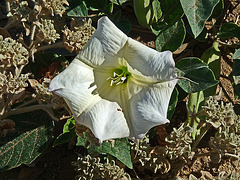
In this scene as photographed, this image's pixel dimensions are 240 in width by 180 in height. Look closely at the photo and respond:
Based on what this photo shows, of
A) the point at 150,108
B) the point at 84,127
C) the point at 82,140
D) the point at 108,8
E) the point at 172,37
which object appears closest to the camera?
the point at 150,108

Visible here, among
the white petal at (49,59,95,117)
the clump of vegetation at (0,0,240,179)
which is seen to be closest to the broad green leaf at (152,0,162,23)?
the clump of vegetation at (0,0,240,179)

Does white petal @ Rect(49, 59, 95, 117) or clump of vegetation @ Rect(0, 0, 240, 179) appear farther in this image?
clump of vegetation @ Rect(0, 0, 240, 179)

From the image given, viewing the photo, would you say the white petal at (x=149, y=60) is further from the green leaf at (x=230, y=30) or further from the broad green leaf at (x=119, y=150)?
the green leaf at (x=230, y=30)

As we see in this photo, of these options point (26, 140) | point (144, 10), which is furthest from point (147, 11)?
point (26, 140)

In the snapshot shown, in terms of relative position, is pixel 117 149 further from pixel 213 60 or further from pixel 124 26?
pixel 213 60

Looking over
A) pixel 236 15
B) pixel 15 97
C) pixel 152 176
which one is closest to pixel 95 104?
pixel 15 97

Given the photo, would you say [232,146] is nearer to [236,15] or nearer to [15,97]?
[15,97]

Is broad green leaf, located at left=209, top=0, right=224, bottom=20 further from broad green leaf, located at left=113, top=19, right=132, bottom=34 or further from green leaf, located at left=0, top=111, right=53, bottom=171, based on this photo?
green leaf, located at left=0, top=111, right=53, bottom=171
